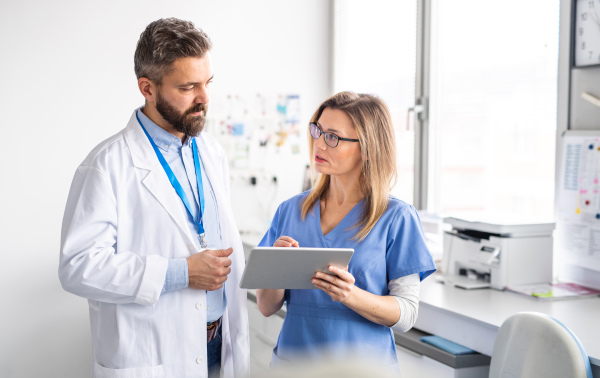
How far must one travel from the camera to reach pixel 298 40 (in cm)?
427

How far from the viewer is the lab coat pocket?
1.64 metres

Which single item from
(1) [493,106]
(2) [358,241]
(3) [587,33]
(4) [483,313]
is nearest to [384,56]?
(1) [493,106]

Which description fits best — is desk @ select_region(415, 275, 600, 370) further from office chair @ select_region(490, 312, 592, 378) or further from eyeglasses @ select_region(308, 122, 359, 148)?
eyeglasses @ select_region(308, 122, 359, 148)

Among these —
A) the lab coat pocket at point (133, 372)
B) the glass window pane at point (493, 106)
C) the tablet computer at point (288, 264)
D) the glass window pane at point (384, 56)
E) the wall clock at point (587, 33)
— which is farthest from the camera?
the glass window pane at point (384, 56)

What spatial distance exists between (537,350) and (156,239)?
3.61ft

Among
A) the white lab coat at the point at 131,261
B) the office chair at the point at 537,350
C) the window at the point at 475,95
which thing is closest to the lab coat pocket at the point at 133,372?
the white lab coat at the point at 131,261

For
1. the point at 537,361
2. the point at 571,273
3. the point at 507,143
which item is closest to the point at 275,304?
the point at 537,361

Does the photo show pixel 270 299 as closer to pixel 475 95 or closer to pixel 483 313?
pixel 483 313

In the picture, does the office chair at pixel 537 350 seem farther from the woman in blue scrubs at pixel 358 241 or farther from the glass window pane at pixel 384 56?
the glass window pane at pixel 384 56

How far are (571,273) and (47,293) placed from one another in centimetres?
274

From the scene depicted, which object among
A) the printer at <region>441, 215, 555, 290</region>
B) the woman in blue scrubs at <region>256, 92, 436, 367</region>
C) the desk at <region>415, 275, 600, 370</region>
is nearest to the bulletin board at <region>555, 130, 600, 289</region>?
the printer at <region>441, 215, 555, 290</region>

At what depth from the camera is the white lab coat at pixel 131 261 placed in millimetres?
1583

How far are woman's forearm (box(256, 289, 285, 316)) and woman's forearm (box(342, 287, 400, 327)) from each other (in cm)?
25

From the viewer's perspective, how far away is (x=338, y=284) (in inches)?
62.7
